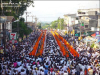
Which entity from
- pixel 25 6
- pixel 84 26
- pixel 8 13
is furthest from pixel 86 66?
pixel 84 26

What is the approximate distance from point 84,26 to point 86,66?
35966 millimetres

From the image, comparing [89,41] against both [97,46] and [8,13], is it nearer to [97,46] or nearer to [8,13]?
[97,46]

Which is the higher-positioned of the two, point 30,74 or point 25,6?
point 25,6

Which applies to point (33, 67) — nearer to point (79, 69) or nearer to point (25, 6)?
point (79, 69)

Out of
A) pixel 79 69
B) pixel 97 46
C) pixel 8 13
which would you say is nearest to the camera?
pixel 79 69

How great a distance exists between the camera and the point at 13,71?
1433 cm

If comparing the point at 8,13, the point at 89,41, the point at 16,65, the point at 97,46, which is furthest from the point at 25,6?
the point at 16,65

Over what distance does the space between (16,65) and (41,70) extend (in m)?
2.83

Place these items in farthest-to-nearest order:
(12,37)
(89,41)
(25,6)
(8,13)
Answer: (25,6), (8,13), (89,41), (12,37)

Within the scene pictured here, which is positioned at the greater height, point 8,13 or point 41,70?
point 8,13

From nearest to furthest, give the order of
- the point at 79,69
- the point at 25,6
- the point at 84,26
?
the point at 79,69 → the point at 25,6 → the point at 84,26

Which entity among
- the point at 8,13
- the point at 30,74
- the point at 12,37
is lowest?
the point at 30,74

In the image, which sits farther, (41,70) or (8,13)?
(8,13)

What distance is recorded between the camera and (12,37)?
23.5 metres
